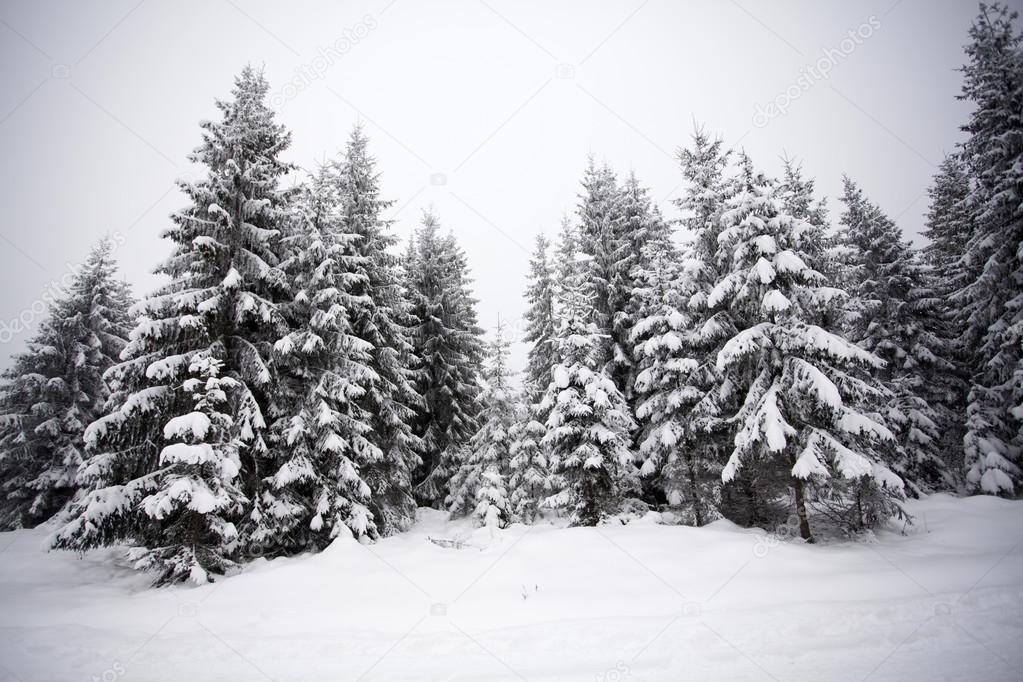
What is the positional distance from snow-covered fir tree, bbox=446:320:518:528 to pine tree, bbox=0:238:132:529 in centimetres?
1494

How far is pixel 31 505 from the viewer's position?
19.3m

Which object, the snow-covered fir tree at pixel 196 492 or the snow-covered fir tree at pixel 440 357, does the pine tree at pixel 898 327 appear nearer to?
the snow-covered fir tree at pixel 440 357

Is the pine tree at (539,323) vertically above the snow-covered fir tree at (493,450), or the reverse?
the pine tree at (539,323)

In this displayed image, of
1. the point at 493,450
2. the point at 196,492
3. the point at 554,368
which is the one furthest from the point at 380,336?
the point at 196,492

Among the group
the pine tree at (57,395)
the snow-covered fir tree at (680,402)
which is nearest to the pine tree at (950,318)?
the snow-covered fir tree at (680,402)

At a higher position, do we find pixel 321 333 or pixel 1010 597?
pixel 321 333

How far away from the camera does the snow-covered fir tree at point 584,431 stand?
14.3 m

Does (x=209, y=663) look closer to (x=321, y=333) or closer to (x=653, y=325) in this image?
(x=321, y=333)

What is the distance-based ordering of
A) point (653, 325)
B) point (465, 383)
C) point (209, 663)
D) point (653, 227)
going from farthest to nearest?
1. point (465, 383)
2. point (653, 227)
3. point (653, 325)
4. point (209, 663)

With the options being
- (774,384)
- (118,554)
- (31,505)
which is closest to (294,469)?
(118,554)

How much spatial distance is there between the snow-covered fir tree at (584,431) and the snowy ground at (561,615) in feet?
9.50

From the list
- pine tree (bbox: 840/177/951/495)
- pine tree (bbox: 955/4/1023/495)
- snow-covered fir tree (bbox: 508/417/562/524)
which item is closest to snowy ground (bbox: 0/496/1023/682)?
snow-covered fir tree (bbox: 508/417/562/524)

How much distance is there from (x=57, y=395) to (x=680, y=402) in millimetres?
26147

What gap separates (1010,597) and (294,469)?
1514 cm
